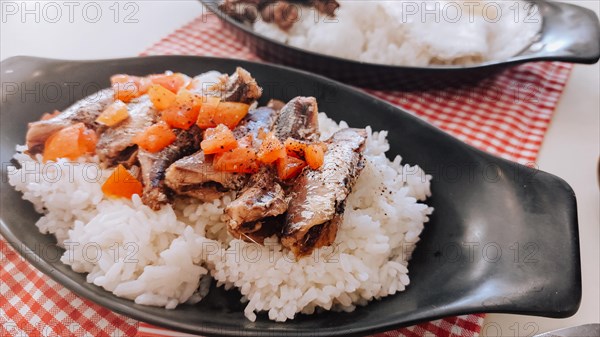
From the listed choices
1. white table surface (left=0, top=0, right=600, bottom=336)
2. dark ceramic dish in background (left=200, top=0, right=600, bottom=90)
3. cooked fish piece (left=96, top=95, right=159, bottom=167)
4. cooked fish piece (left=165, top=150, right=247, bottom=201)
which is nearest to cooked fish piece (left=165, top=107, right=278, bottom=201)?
cooked fish piece (left=165, top=150, right=247, bottom=201)

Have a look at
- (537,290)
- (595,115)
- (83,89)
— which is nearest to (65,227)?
(83,89)

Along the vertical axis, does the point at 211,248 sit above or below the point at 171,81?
A: below

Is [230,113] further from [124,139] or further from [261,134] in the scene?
[124,139]

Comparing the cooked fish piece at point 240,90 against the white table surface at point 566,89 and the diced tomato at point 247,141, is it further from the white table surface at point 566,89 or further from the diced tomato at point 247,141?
the white table surface at point 566,89

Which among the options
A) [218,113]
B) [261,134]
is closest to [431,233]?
[261,134]

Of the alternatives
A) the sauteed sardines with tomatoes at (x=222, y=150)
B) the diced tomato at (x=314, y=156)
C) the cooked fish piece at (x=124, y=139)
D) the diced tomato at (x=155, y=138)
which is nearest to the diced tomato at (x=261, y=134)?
the sauteed sardines with tomatoes at (x=222, y=150)

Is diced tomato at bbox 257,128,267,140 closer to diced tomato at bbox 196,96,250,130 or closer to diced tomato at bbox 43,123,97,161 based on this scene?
diced tomato at bbox 196,96,250,130

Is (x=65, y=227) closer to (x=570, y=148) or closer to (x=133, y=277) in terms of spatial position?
(x=133, y=277)
